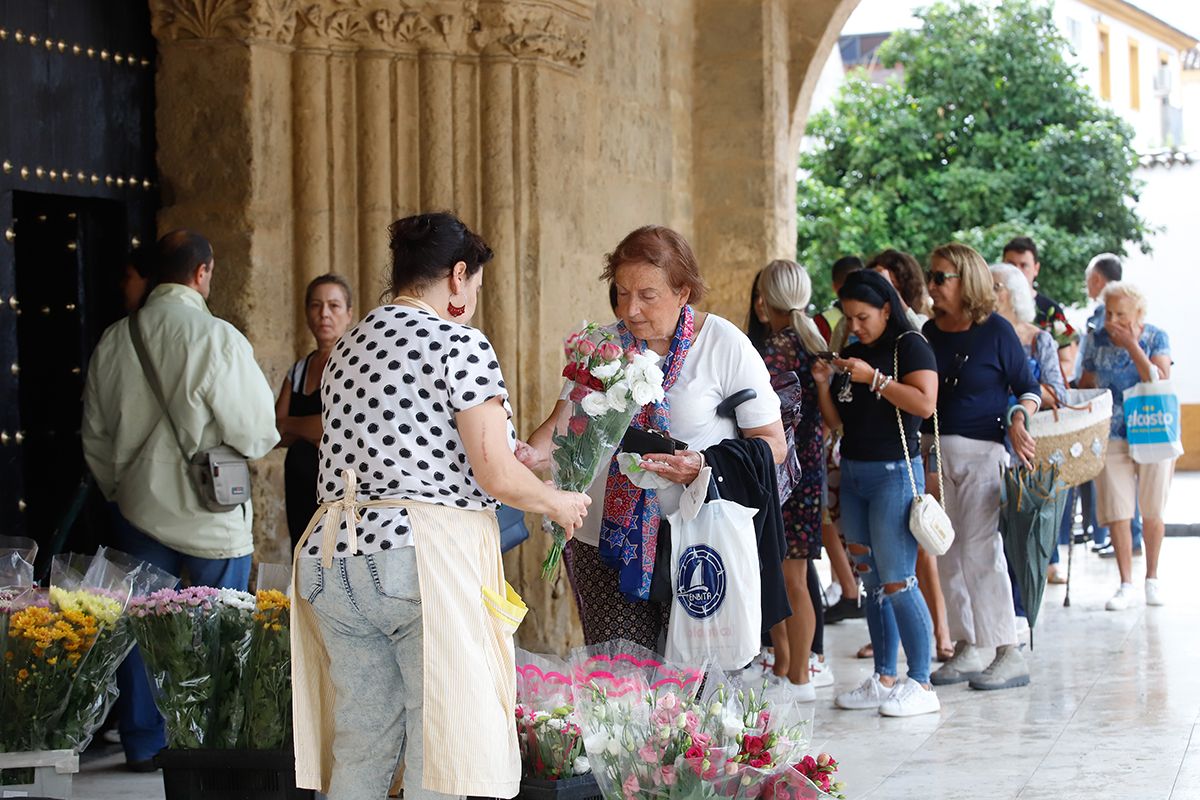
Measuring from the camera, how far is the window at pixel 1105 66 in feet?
129

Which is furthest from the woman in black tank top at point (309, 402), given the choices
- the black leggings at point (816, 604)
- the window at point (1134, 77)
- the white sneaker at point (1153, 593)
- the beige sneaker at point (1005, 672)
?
the window at point (1134, 77)

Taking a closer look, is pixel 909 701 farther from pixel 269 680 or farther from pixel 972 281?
pixel 269 680

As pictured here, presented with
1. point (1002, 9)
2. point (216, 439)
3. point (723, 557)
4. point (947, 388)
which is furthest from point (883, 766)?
point (1002, 9)

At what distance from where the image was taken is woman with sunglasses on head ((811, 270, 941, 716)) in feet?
19.6

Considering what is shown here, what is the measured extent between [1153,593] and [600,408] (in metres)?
5.68

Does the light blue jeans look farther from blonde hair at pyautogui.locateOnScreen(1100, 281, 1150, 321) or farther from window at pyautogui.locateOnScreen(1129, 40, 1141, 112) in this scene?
window at pyautogui.locateOnScreen(1129, 40, 1141, 112)

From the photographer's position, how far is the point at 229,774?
13.6ft

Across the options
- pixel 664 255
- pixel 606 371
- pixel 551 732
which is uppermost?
pixel 664 255

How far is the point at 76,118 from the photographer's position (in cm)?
591

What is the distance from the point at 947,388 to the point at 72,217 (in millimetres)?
3437

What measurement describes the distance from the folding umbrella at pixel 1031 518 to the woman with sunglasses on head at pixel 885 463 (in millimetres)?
634

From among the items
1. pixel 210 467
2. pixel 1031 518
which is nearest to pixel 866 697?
pixel 1031 518

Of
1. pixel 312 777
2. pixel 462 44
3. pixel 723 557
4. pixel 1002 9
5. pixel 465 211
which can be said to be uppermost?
pixel 1002 9

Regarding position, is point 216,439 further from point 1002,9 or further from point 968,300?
point 1002,9
